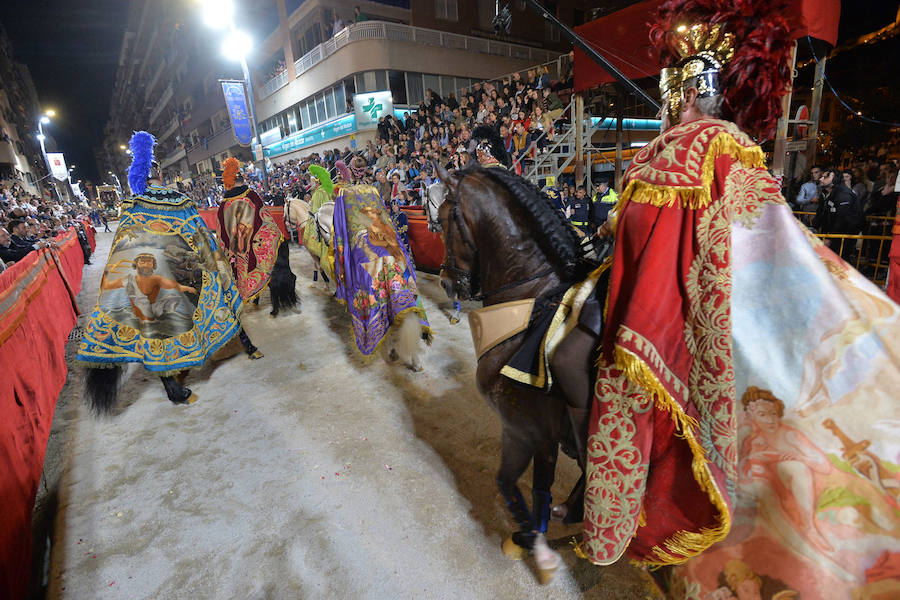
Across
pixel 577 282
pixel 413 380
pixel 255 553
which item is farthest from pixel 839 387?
pixel 413 380

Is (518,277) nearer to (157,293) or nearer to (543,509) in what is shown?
(543,509)

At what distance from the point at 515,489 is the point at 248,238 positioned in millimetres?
5776

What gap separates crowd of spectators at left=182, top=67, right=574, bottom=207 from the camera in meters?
9.86

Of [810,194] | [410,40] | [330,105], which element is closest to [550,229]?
[810,194]

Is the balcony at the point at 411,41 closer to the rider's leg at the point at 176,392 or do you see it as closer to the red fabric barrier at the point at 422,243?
the red fabric barrier at the point at 422,243

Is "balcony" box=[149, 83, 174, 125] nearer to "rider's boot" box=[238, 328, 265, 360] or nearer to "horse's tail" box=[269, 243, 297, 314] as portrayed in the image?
"horse's tail" box=[269, 243, 297, 314]

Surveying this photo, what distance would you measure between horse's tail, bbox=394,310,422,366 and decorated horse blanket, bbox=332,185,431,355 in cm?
5

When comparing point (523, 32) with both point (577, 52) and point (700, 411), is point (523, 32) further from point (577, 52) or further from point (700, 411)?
point (700, 411)

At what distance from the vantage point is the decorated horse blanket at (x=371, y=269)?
4402mm

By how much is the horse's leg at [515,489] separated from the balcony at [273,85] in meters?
28.6

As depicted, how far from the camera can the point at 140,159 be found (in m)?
3.91

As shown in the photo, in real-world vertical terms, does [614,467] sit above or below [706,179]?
below

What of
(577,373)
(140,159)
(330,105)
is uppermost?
(330,105)

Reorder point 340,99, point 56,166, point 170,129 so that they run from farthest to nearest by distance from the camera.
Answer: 1. point 170,129
2. point 56,166
3. point 340,99
